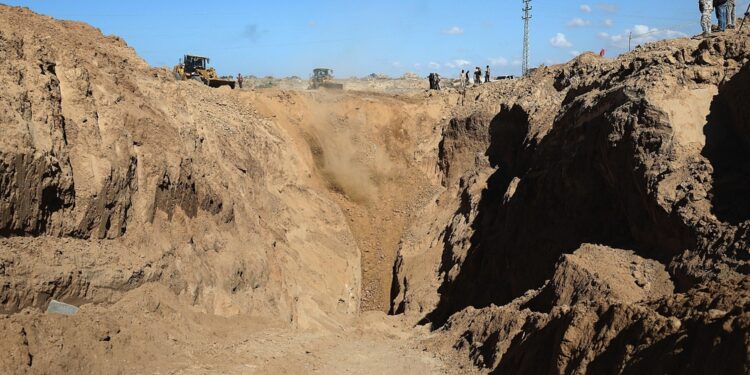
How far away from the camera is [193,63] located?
3809cm

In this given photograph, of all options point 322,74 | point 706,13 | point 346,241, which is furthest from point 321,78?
point 706,13

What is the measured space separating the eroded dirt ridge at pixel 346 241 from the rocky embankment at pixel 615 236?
5 cm

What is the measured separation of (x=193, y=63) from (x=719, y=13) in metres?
24.0

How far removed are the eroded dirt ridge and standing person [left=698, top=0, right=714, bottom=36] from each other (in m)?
1.18

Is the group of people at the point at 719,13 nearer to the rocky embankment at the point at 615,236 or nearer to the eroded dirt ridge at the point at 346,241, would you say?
the rocky embankment at the point at 615,236

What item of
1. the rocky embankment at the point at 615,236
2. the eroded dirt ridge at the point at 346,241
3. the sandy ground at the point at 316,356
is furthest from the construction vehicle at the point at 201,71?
the sandy ground at the point at 316,356

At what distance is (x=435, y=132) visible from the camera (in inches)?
1359

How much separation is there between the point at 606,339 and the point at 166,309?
9.15 m

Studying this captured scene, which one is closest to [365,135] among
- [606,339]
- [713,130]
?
[713,130]

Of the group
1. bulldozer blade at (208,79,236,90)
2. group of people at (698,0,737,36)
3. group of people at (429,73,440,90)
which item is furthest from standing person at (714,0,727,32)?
bulldozer blade at (208,79,236,90)

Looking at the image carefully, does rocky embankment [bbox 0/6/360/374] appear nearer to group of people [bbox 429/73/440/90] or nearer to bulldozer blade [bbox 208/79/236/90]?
bulldozer blade [bbox 208/79/236/90]

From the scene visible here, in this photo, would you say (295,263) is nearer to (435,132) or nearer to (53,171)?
(53,171)

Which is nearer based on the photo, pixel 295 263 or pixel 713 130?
pixel 713 130

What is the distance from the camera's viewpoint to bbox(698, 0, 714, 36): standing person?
75.2 feet
